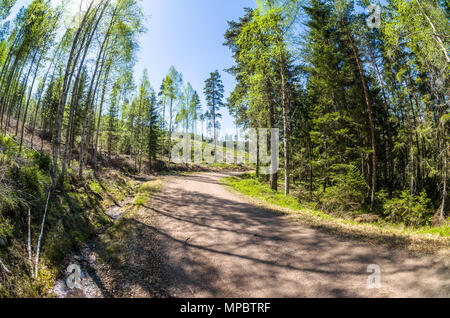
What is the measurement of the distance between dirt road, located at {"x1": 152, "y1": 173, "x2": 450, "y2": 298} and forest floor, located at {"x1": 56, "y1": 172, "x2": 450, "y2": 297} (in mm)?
18

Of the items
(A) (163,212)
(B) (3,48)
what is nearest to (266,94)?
(A) (163,212)

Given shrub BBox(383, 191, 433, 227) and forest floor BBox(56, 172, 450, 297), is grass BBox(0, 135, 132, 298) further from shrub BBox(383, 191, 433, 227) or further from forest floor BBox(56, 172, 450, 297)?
shrub BBox(383, 191, 433, 227)

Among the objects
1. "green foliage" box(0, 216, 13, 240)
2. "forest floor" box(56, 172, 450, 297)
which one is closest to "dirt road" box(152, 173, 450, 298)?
"forest floor" box(56, 172, 450, 297)

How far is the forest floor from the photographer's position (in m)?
3.95

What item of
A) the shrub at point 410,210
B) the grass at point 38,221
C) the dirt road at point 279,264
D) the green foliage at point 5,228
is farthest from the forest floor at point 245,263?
the shrub at point 410,210

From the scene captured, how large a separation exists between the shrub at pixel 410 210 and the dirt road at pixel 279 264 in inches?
249

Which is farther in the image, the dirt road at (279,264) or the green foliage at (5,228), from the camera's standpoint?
the green foliage at (5,228)

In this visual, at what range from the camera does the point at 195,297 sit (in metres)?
4.03

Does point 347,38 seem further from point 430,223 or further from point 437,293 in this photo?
point 437,293

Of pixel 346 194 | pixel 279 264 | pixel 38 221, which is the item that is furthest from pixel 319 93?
pixel 38 221

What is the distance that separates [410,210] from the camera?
9672 mm

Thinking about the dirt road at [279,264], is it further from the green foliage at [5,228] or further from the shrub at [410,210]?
the shrub at [410,210]

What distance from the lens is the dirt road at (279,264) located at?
3848mm

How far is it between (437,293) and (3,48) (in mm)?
33493
